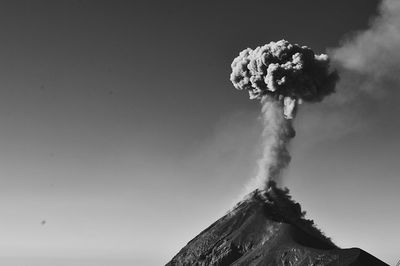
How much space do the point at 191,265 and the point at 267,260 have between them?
3730 cm

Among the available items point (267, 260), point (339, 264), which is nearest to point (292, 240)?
point (267, 260)

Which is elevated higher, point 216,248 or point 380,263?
point 216,248

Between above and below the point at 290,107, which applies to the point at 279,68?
above

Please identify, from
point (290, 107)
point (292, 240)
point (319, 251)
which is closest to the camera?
point (319, 251)

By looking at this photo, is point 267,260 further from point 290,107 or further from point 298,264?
point 290,107

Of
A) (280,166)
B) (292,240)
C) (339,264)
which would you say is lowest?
(339,264)

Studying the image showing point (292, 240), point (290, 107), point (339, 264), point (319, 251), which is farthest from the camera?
point (290, 107)

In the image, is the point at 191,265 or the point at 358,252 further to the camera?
the point at 191,265

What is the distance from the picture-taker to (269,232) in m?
197

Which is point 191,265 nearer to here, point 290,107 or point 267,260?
point 267,260

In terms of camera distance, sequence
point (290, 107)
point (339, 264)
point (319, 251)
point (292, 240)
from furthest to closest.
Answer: point (290, 107) < point (292, 240) < point (319, 251) < point (339, 264)

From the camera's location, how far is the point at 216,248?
199 metres

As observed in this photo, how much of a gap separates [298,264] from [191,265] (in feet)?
159

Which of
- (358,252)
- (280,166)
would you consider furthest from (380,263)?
(280,166)
